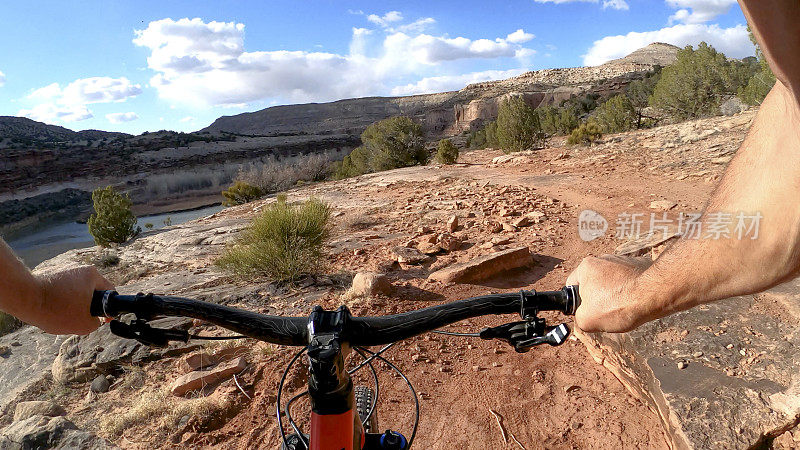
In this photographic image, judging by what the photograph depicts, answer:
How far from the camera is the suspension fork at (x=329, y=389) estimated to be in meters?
0.92

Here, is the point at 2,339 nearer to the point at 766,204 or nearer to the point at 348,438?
the point at 348,438

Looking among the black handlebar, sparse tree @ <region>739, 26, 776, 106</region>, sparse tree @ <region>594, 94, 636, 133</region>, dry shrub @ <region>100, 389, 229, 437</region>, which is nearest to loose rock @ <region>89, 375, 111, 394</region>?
dry shrub @ <region>100, 389, 229, 437</region>

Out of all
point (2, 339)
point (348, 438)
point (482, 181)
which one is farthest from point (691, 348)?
point (482, 181)

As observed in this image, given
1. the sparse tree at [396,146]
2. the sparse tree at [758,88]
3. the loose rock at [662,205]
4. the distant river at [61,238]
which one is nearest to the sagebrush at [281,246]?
the loose rock at [662,205]

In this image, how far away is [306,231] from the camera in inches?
256

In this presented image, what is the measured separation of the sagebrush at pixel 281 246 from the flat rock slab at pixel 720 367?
373cm

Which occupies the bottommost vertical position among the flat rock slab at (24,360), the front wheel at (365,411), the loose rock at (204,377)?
the flat rock slab at (24,360)

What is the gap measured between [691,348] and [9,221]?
120 feet

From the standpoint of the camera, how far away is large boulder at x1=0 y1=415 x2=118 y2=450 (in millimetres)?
2758

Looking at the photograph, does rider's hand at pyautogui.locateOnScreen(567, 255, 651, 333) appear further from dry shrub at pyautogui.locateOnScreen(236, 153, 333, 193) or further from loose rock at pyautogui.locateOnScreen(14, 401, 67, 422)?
dry shrub at pyautogui.locateOnScreen(236, 153, 333, 193)

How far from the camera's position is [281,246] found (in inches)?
243

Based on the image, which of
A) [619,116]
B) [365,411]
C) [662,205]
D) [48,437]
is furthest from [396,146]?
[365,411]

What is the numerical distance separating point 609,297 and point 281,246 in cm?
540

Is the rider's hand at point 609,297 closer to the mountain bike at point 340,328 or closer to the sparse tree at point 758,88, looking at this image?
the mountain bike at point 340,328
